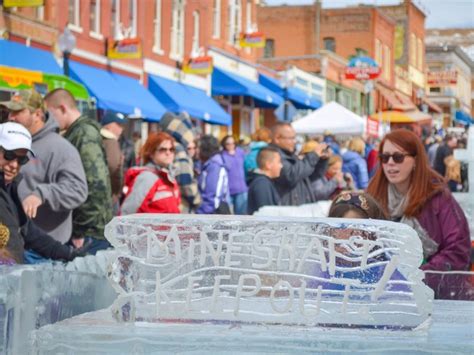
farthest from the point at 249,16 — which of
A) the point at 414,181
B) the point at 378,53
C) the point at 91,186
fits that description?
the point at 414,181

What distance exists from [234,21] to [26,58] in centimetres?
1799

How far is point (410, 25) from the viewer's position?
69688 mm

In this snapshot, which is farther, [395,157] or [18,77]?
[18,77]

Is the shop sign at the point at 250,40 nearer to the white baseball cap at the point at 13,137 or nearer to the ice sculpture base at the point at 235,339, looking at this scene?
the white baseball cap at the point at 13,137

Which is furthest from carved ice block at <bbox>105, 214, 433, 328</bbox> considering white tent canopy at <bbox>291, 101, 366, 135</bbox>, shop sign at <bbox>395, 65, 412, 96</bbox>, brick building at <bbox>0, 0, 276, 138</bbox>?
shop sign at <bbox>395, 65, 412, 96</bbox>

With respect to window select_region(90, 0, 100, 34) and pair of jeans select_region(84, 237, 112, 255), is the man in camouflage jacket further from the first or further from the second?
window select_region(90, 0, 100, 34)

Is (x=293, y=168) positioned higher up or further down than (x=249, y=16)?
further down

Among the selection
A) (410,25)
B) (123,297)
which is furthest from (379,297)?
(410,25)

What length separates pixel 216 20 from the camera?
115 feet

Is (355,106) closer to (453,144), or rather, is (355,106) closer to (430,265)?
(453,144)

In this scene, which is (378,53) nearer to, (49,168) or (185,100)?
(185,100)

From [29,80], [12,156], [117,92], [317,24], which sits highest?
[317,24]

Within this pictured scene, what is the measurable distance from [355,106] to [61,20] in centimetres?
3771

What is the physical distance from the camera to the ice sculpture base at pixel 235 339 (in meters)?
1.92
